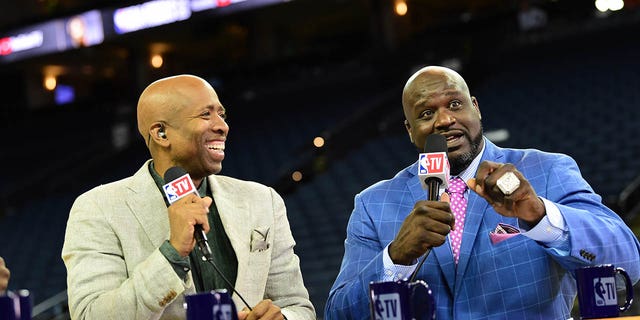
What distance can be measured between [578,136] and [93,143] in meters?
7.63

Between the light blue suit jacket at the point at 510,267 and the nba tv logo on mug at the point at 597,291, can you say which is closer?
the nba tv logo on mug at the point at 597,291

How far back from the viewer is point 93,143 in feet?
43.1

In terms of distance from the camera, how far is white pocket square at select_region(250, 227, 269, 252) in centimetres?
225

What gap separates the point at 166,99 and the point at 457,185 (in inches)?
29.7

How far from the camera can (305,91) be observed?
12.7 meters

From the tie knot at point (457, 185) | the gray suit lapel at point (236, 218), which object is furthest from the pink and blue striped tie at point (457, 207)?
the gray suit lapel at point (236, 218)

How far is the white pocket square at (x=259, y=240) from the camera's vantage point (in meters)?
2.25

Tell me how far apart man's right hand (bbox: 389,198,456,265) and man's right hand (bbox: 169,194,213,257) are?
412 mm

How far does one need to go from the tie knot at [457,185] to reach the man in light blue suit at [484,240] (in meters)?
0.01

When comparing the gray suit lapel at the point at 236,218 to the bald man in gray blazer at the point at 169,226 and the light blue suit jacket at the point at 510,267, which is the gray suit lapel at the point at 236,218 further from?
the light blue suit jacket at the point at 510,267

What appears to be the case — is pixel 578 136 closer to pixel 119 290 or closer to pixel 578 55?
pixel 578 55

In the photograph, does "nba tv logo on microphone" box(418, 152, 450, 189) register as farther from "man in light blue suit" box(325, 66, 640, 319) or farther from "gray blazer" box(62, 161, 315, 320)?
"gray blazer" box(62, 161, 315, 320)

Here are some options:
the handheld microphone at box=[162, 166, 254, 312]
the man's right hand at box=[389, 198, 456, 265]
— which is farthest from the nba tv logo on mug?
the handheld microphone at box=[162, 166, 254, 312]

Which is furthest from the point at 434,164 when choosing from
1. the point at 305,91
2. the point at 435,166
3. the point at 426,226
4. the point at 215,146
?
the point at 305,91
